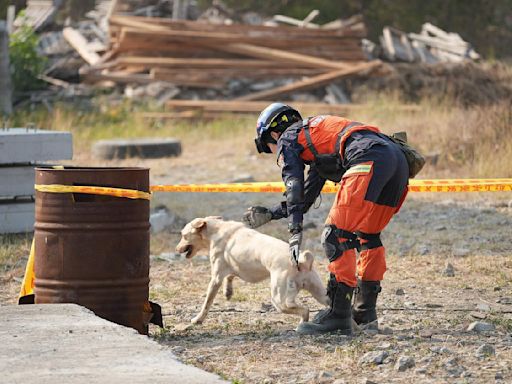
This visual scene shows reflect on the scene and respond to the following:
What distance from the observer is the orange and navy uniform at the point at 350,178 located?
6.84 metres

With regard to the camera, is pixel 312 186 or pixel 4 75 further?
pixel 4 75

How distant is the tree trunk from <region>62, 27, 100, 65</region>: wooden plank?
4.15 meters

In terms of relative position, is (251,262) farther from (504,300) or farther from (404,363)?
(504,300)

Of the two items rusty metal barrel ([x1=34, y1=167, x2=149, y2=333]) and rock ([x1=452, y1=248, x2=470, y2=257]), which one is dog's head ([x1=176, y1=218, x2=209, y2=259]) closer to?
rusty metal barrel ([x1=34, y1=167, x2=149, y2=333])

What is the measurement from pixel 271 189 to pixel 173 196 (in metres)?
6.35

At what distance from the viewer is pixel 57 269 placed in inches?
277

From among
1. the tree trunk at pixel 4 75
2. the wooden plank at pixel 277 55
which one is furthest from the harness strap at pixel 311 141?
the wooden plank at pixel 277 55

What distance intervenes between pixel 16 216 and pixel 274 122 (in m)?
5.07

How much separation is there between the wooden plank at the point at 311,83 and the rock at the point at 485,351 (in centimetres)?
1904

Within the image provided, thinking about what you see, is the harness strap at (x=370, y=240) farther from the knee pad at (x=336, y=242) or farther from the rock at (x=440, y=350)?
the rock at (x=440, y=350)

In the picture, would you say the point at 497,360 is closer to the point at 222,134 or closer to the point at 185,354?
the point at 185,354

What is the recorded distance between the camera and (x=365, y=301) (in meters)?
7.34

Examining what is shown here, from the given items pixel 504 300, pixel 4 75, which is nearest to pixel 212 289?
pixel 504 300

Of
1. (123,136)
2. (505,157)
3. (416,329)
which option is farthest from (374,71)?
(416,329)
